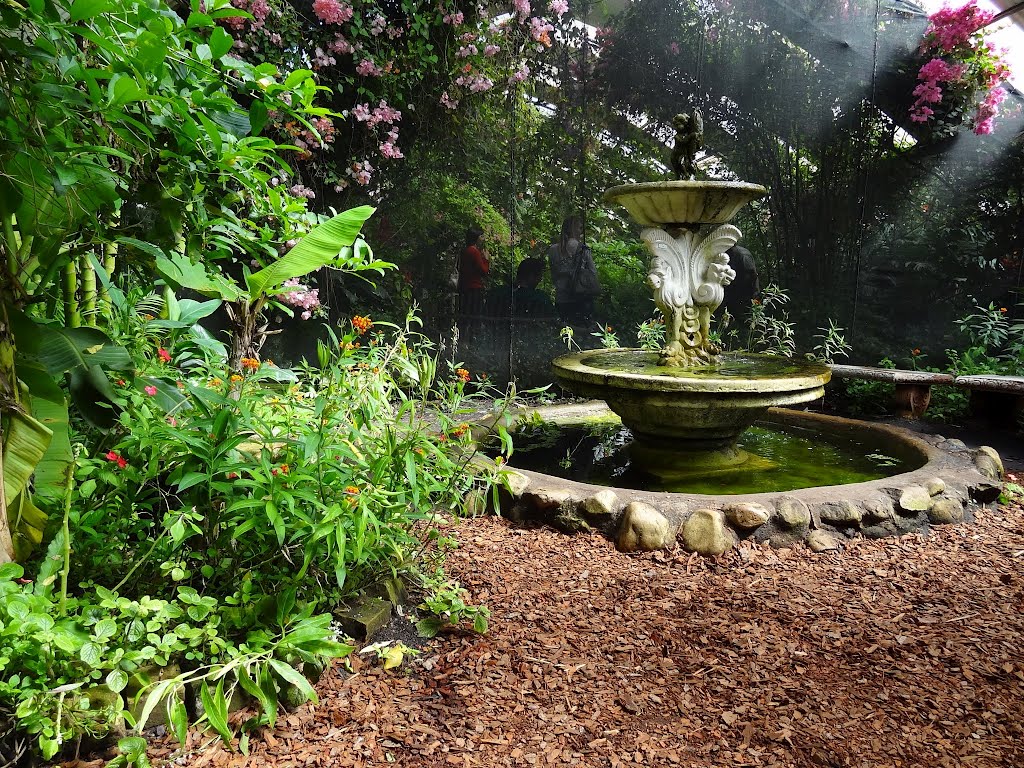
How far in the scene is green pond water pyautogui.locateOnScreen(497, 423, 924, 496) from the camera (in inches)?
153

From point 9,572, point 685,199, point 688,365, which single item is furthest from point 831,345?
point 9,572

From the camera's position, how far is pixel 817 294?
22.5ft

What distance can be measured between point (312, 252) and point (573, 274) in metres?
5.03

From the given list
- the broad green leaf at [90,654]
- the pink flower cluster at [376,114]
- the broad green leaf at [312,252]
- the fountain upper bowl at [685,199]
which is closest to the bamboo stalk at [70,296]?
the broad green leaf at [312,252]

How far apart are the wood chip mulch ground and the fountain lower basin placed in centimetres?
95

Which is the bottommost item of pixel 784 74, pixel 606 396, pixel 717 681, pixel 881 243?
pixel 717 681

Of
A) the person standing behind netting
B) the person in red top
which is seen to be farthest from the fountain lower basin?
the person standing behind netting

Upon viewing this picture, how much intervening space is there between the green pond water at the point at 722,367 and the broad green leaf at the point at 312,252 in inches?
89.1

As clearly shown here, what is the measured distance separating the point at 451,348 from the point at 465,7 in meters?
3.24

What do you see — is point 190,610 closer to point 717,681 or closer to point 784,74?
point 717,681

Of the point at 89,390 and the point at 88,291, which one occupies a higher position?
A: the point at 88,291

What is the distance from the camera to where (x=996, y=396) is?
215 inches

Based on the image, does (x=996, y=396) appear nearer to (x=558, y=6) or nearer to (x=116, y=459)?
(x=558, y=6)

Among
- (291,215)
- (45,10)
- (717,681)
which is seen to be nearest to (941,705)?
(717,681)
